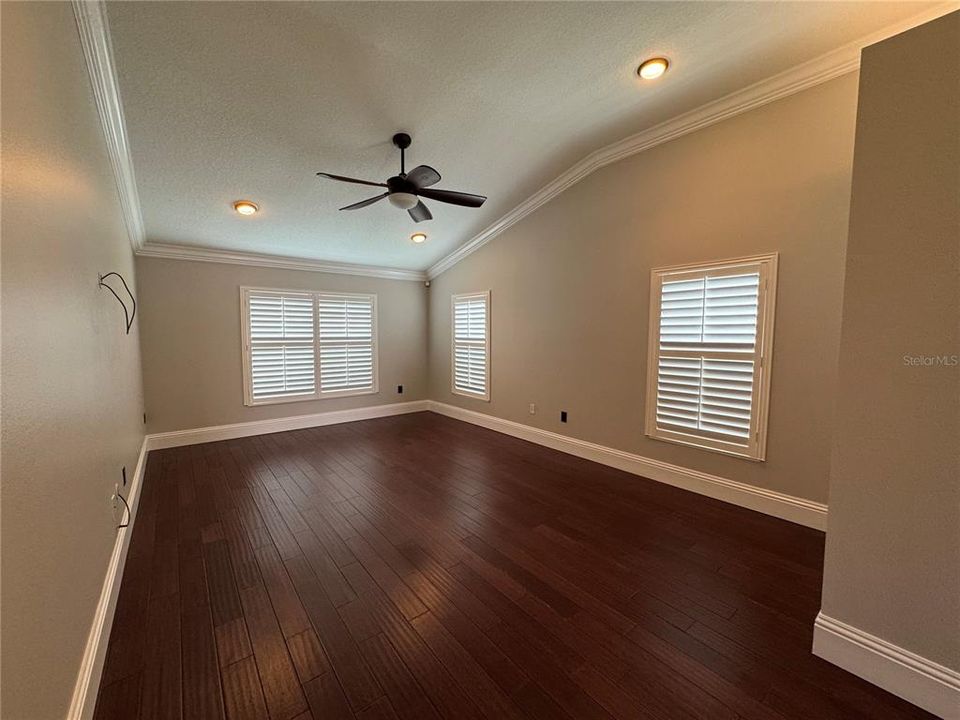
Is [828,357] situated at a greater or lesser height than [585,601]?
greater

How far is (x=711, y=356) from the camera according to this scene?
9.23 ft

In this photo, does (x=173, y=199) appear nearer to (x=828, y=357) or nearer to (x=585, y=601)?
(x=585, y=601)

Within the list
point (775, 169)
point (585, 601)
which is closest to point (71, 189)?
point (585, 601)

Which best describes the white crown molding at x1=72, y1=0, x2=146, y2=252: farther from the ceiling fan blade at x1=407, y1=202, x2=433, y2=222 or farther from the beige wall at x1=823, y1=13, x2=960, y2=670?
the beige wall at x1=823, y1=13, x2=960, y2=670

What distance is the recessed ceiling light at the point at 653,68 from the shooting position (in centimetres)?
225

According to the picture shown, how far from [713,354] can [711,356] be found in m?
0.02

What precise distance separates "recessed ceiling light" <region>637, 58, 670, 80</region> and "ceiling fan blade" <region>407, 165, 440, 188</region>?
1.47m

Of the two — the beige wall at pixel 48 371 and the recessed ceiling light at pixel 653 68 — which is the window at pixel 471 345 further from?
the beige wall at pixel 48 371

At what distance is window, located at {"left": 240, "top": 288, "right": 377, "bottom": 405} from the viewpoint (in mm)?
4727

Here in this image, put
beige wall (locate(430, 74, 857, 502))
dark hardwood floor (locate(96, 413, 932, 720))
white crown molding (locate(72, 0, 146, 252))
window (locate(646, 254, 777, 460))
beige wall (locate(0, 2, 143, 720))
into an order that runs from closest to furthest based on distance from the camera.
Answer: beige wall (locate(0, 2, 143, 720))
dark hardwood floor (locate(96, 413, 932, 720))
white crown molding (locate(72, 0, 146, 252))
beige wall (locate(430, 74, 857, 502))
window (locate(646, 254, 777, 460))

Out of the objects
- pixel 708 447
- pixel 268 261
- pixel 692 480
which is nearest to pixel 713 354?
pixel 708 447

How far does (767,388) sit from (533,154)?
2684 mm

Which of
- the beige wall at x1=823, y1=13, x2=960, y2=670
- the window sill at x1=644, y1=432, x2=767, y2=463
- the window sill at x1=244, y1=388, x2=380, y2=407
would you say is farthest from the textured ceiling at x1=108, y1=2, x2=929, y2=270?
the window sill at x1=644, y1=432, x2=767, y2=463

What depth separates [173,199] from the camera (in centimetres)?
326
